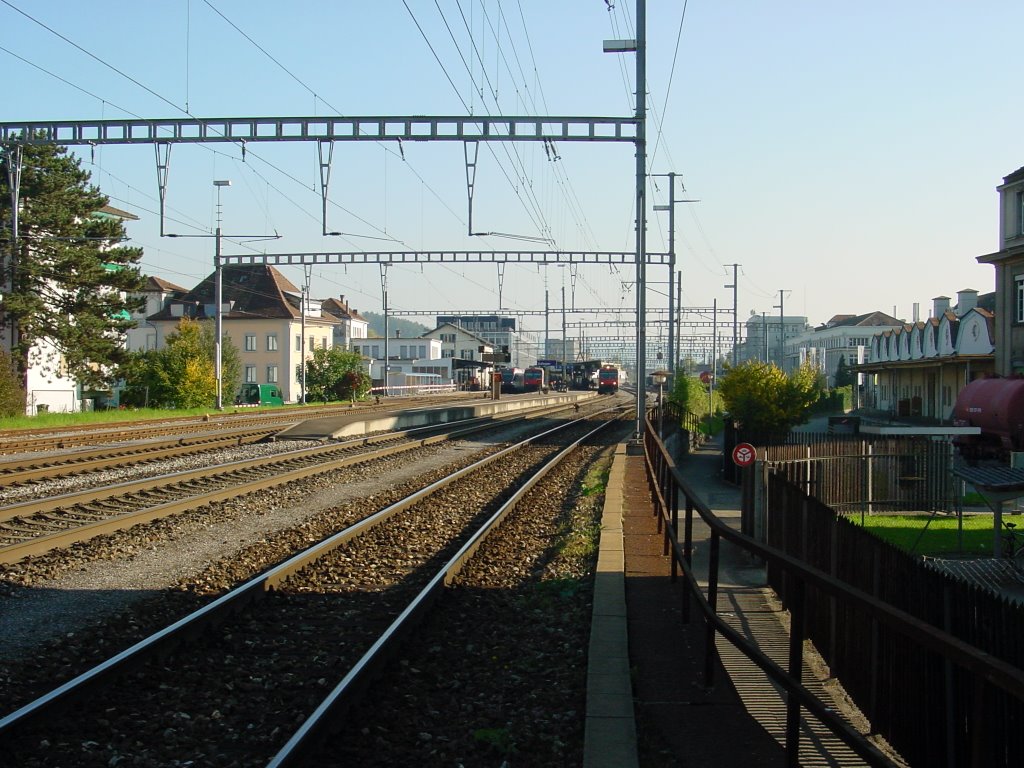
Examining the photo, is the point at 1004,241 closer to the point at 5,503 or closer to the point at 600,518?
the point at 600,518

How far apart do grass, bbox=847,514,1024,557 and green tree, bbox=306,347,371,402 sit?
46.6m

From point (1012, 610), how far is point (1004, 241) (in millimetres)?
39172

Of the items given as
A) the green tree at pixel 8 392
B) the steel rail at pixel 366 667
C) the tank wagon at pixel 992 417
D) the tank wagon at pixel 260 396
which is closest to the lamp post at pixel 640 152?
the tank wagon at pixel 992 417

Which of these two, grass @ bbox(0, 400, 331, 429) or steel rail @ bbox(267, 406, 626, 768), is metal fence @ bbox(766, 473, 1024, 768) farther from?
grass @ bbox(0, 400, 331, 429)

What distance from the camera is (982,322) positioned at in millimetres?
46500

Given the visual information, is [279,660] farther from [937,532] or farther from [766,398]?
[766,398]

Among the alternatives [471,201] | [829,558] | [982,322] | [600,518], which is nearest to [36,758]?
[829,558]

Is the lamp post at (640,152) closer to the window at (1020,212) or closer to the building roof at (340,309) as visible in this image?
the window at (1020,212)

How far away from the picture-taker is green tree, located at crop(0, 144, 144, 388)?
47.2m

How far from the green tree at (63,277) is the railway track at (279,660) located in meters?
38.4

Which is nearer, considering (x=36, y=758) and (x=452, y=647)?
(x=36, y=758)

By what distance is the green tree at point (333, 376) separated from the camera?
213ft

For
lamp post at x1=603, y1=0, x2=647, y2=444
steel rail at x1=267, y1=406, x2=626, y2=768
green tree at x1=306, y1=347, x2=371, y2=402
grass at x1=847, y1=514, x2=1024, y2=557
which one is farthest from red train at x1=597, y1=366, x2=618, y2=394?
steel rail at x1=267, y1=406, x2=626, y2=768

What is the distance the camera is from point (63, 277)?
161 ft
